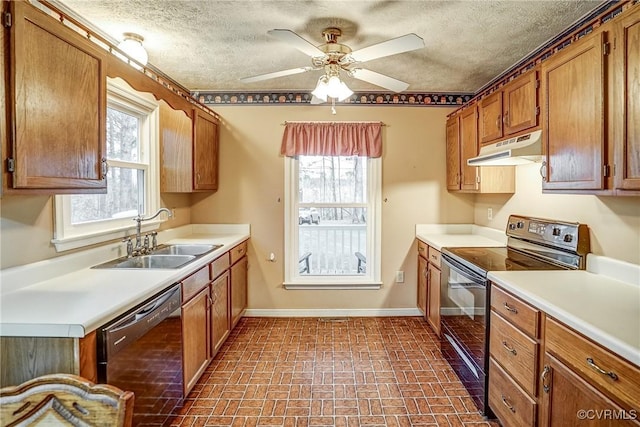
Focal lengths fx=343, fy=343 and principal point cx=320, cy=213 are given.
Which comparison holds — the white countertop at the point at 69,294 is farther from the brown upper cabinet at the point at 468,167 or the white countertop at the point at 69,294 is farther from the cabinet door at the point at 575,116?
the brown upper cabinet at the point at 468,167

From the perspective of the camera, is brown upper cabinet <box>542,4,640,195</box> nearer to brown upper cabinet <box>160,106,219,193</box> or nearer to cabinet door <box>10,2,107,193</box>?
cabinet door <box>10,2,107,193</box>

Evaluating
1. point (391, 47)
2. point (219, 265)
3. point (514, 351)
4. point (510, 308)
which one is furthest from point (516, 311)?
point (219, 265)

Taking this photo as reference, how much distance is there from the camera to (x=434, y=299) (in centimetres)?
319

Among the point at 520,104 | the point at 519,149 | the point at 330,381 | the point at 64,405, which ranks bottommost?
the point at 330,381

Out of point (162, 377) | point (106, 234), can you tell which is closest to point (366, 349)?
point (162, 377)

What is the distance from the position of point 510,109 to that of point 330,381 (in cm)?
237

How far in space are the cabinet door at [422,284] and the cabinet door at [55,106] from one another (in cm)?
287

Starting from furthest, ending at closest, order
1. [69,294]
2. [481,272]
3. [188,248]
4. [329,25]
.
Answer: [188,248] < [329,25] < [481,272] < [69,294]

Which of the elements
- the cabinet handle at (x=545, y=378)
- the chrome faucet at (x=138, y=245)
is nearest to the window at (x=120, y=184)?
the chrome faucet at (x=138, y=245)

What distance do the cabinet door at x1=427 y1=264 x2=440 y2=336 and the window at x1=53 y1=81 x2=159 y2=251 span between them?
2.52m

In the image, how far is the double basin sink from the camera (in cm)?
230

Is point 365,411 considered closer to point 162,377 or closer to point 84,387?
point 162,377

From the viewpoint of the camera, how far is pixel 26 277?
5.60 ft

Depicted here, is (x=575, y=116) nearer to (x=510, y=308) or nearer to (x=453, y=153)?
(x=510, y=308)
